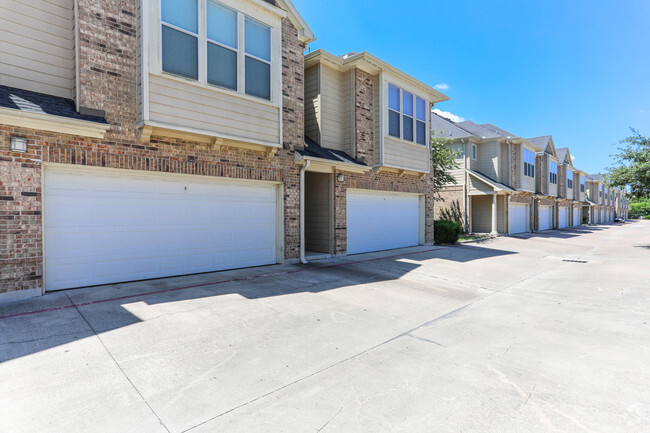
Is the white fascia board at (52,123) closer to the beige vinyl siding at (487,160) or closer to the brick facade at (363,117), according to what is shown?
the brick facade at (363,117)

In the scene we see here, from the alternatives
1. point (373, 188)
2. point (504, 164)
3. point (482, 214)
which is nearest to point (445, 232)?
point (373, 188)

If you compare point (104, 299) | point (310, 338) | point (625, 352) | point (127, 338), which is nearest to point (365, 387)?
point (310, 338)

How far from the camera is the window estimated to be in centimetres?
2436

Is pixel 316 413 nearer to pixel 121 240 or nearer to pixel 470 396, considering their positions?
pixel 470 396

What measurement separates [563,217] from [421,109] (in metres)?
29.4

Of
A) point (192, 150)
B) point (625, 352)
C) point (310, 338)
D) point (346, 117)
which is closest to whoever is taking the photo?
point (625, 352)

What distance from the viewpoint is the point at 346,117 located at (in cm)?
1151

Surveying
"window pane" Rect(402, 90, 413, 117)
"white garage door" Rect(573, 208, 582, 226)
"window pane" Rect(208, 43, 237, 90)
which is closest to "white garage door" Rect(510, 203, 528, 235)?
"window pane" Rect(402, 90, 413, 117)

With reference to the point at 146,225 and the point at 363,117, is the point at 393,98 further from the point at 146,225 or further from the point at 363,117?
the point at 146,225

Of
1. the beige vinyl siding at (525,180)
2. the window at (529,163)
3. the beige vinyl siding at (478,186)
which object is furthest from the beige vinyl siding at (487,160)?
the window at (529,163)

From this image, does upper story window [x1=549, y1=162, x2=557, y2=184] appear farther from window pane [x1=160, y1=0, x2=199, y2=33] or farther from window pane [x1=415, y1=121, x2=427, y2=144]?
window pane [x1=160, y1=0, x2=199, y2=33]

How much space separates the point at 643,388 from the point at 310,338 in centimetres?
339

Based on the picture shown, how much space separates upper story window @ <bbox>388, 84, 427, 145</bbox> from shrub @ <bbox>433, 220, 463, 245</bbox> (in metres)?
4.02

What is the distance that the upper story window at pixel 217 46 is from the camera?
6.80 meters
